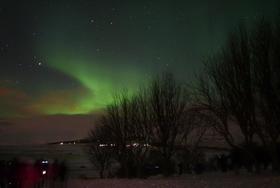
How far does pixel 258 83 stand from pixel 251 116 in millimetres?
2239

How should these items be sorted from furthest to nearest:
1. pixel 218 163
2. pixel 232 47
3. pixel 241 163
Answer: pixel 218 163 → pixel 241 163 → pixel 232 47

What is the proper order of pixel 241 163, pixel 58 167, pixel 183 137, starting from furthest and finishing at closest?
pixel 241 163, pixel 183 137, pixel 58 167

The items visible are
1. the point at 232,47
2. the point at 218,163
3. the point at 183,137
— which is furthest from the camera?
the point at 218,163

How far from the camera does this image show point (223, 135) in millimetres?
31594

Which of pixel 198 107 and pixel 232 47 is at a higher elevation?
pixel 232 47

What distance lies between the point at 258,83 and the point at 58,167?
520 inches

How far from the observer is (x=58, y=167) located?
28.5 m

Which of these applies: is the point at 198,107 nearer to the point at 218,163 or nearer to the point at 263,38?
the point at 263,38

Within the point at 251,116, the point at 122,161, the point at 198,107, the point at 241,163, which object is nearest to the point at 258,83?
the point at 251,116

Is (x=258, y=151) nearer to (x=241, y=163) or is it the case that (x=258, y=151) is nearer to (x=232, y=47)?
(x=241, y=163)

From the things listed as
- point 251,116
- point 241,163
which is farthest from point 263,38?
point 241,163

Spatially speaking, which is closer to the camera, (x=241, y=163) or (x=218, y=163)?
(x=241, y=163)

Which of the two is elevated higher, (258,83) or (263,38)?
(263,38)

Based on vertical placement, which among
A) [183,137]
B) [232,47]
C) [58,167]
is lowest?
[58,167]
